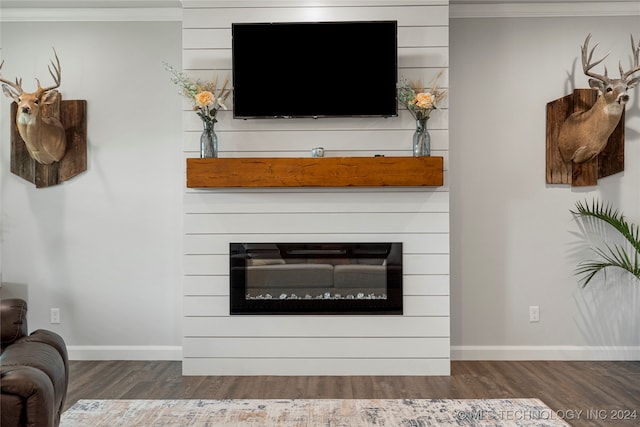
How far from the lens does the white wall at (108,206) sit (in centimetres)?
423

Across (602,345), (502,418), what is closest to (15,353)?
(502,418)

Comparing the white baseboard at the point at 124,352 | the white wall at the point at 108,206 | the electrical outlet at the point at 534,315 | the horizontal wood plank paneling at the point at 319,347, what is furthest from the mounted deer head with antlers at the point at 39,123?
the electrical outlet at the point at 534,315

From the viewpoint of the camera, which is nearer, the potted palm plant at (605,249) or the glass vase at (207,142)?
the glass vase at (207,142)

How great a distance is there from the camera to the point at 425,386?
353 centimetres

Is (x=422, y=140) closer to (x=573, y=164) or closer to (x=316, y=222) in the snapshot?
(x=316, y=222)

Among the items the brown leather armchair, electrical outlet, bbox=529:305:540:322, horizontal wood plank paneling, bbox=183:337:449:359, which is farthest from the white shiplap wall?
Result: the brown leather armchair

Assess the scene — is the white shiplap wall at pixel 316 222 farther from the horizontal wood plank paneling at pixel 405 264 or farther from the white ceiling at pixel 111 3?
the white ceiling at pixel 111 3

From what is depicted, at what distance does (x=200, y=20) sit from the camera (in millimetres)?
3777

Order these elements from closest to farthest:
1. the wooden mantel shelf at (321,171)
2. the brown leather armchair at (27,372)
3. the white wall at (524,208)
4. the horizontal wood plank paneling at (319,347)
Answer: the brown leather armchair at (27,372)
the wooden mantel shelf at (321,171)
the horizontal wood plank paneling at (319,347)
the white wall at (524,208)

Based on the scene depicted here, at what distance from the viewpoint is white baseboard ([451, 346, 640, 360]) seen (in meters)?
4.18

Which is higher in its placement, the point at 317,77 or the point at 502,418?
the point at 317,77

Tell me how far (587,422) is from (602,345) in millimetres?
1506

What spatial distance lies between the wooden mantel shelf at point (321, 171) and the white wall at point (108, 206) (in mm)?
759

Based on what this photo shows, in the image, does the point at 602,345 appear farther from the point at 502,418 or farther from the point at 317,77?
the point at 317,77
